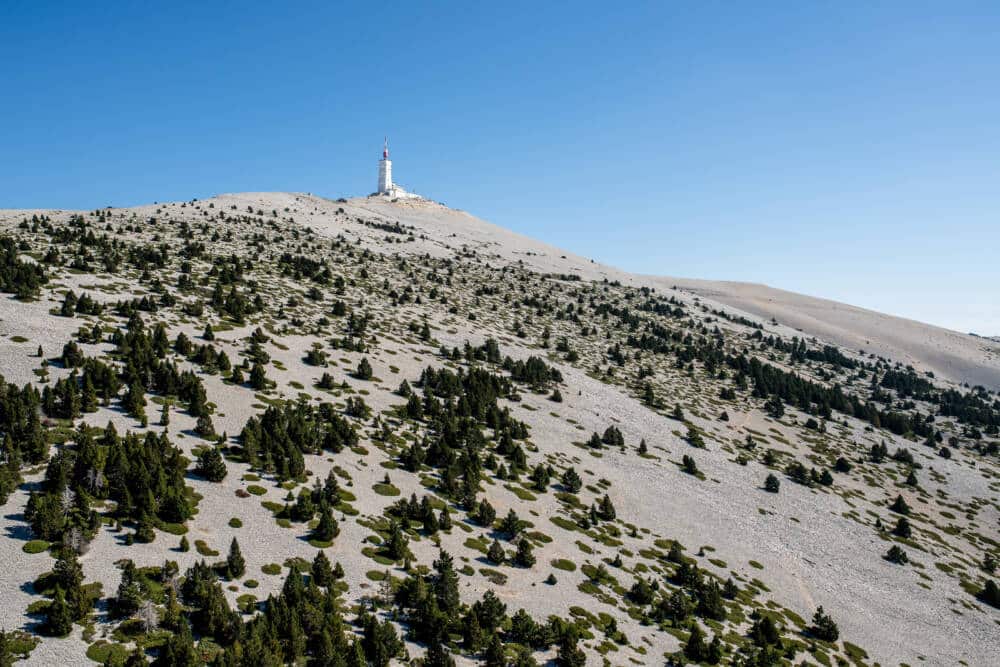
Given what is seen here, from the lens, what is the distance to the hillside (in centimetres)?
2592

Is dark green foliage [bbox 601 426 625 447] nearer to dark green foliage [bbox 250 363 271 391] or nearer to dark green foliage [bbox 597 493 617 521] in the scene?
dark green foliage [bbox 597 493 617 521]

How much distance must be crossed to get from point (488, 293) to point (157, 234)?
61384 millimetres

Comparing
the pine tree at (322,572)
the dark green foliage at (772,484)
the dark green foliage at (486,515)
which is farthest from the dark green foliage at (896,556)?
the pine tree at (322,572)

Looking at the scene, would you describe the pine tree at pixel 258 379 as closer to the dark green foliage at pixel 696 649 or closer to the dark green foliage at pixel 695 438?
the dark green foliage at pixel 696 649

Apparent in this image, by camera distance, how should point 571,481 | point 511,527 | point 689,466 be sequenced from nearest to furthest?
point 511,527 → point 571,481 → point 689,466

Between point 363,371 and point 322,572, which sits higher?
point 363,371

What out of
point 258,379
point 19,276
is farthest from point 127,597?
point 19,276

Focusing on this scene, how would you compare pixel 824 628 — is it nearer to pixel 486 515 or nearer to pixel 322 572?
pixel 486 515

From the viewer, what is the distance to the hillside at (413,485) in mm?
25922

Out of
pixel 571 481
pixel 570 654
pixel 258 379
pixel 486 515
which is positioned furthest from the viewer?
pixel 571 481

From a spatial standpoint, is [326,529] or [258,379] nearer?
[326,529]

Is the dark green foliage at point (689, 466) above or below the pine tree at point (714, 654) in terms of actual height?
above

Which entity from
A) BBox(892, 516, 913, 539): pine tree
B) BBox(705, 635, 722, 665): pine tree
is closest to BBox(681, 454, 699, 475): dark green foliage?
BBox(892, 516, 913, 539): pine tree

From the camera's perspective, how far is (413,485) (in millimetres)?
42750
